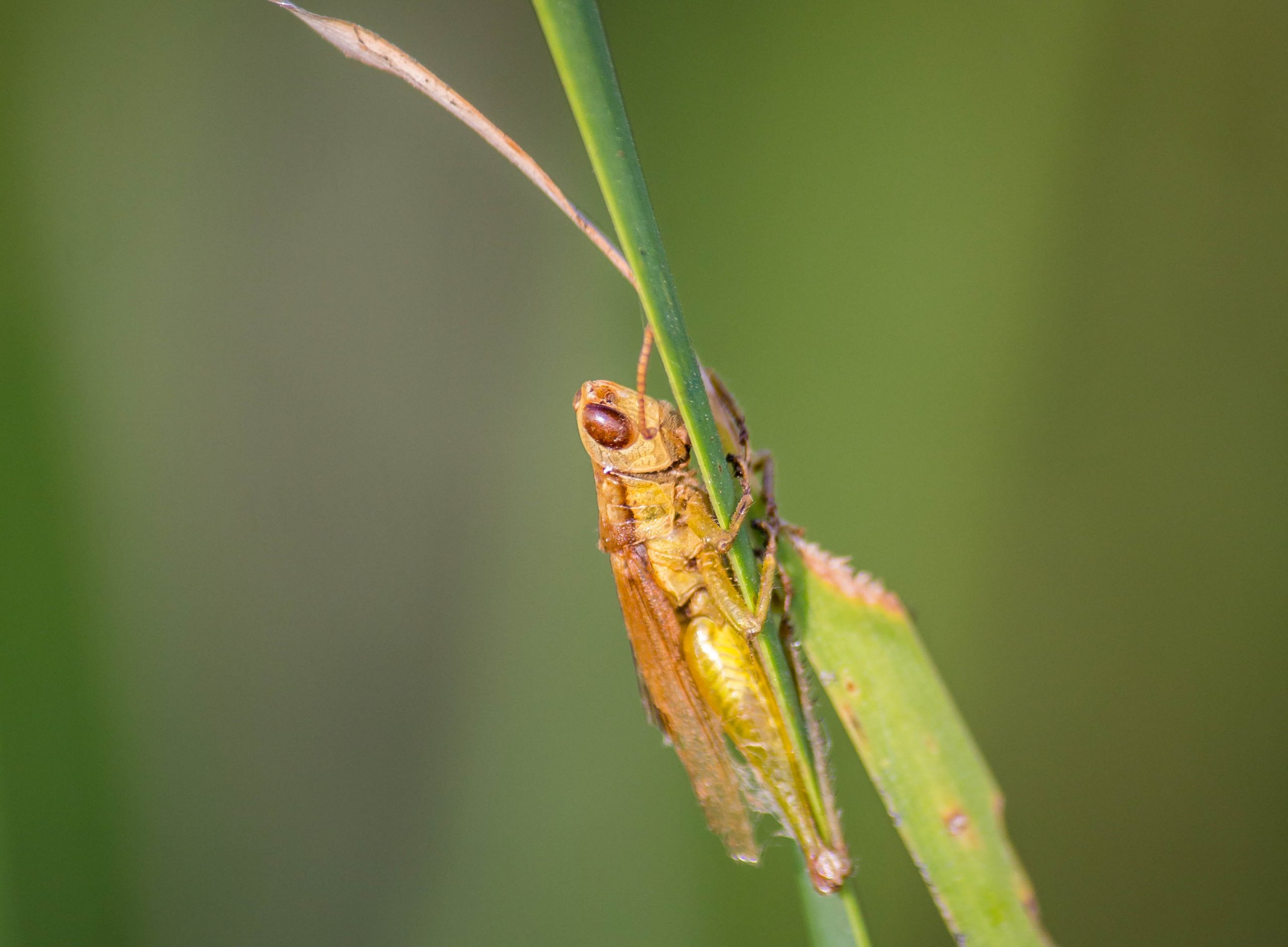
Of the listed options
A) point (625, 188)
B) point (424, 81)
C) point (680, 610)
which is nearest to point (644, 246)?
point (625, 188)

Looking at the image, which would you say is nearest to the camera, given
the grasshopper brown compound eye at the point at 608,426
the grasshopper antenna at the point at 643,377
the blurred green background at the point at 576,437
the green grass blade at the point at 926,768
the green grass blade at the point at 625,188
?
the green grass blade at the point at 625,188

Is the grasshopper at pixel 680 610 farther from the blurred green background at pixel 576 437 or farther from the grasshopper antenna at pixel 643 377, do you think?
the blurred green background at pixel 576 437

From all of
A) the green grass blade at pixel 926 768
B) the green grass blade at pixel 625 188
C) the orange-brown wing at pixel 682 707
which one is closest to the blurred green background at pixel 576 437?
the orange-brown wing at pixel 682 707

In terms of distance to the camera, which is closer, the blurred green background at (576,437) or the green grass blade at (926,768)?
the green grass blade at (926,768)

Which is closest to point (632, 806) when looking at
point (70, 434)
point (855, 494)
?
point (855, 494)

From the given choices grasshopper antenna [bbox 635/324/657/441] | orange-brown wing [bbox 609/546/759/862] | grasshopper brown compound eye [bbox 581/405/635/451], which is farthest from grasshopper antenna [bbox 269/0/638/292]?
orange-brown wing [bbox 609/546/759/862]

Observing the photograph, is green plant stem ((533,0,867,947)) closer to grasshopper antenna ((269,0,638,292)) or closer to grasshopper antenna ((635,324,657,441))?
grasshopper antenna ((269,0,638,292))

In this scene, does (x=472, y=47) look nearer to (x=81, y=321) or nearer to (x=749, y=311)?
(x=749, y=311)
